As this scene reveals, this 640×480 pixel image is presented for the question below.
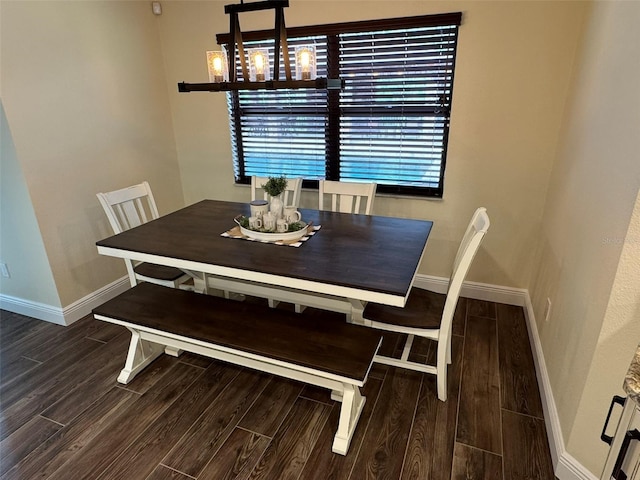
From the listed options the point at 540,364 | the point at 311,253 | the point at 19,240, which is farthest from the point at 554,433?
the point at 19,240

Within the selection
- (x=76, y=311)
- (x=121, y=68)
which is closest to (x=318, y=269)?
(x=76, y=311)

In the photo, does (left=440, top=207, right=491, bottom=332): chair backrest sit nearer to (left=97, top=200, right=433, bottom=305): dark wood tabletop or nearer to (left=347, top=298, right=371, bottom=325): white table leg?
(left=97, top=200, right=433, bottom=305): dark wood tabletop

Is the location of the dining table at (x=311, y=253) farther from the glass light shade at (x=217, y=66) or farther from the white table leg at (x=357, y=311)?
the glass light shade at (x=217, y=66)

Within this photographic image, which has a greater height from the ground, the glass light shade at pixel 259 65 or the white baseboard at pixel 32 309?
the glass light shade at pixel 259 65

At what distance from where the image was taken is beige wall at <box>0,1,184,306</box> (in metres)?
2.44

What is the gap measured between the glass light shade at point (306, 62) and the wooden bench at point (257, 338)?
128 centimetres

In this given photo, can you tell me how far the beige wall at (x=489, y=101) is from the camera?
8.05 feet

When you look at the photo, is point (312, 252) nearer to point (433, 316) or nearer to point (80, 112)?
point (433, 316)

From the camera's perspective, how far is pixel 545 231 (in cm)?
261

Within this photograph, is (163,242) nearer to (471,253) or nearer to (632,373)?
(471,253)

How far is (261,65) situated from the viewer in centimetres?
206

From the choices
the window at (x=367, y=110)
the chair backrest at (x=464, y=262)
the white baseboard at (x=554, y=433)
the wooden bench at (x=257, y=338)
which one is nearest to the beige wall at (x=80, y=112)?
the window at (x=367, y=110)

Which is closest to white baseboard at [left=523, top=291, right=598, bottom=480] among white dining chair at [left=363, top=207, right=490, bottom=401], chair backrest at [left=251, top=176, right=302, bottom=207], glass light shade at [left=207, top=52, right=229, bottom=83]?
white dining chair at [left=363, top=207, right=490, bottom=401]

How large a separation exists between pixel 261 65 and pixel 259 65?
11 mm
